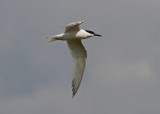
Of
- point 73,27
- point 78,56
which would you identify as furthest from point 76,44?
point 73,27

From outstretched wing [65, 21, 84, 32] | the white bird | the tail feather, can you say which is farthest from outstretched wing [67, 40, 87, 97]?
outstretched wing [65, 21, 84, 32]

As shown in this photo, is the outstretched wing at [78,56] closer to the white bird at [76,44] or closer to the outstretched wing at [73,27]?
the white bird at [76,44]

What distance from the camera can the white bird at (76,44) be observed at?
25.6m

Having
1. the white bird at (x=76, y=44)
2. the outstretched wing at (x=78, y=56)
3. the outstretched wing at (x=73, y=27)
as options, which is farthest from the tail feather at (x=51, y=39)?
the outstretched wing at (x=78, y=56)

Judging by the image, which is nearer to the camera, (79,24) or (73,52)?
(79,24)

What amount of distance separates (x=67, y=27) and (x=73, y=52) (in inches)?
97.7

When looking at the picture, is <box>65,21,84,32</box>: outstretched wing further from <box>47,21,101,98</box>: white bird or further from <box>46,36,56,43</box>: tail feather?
<box>46,36,56,43</box>: tail feather

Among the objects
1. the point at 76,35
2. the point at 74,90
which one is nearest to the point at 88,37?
the point at 76,35

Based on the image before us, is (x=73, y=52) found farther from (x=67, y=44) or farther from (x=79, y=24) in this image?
(x=79, y=24)

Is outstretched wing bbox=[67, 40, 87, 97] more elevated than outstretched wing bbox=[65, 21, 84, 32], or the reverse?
outstretched wing bbox=[65, 21, 84, 32]

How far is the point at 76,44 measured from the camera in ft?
89.0

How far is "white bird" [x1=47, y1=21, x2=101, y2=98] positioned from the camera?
2562cm

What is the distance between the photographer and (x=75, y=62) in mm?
27328

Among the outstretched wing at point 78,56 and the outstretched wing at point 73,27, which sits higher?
the outstretched wing at point 73,27
